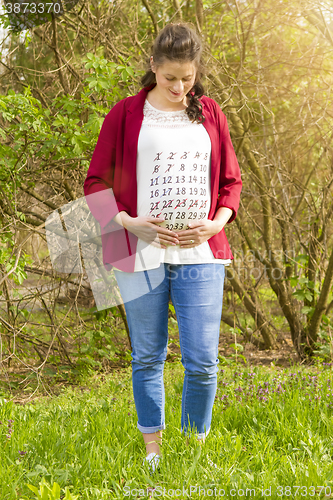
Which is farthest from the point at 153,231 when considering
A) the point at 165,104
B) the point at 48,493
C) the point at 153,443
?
the point at 48,493

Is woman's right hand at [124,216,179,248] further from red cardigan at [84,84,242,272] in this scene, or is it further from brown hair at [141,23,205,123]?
brown hair at [141,23,205,123]

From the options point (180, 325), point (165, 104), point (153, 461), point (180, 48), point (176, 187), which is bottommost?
point (153, 461)

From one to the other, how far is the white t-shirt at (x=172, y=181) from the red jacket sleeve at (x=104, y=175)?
0.42ft

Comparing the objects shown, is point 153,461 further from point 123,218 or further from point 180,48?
point 180,48

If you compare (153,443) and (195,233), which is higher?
(195,233)

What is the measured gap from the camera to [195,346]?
182cm

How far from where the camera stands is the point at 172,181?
179cm

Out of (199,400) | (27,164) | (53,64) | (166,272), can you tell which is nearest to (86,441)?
(199,400)

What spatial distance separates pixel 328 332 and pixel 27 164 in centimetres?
299

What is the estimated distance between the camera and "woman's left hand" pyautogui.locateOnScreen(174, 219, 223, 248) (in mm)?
1801

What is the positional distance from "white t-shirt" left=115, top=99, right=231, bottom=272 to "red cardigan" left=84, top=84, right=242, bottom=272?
0.03 m

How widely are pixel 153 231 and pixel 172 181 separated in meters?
0.21

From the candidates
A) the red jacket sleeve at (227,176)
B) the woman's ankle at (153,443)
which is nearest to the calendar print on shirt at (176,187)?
the red jacket sleeve at (227,176)

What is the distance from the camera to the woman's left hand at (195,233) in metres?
1.80
